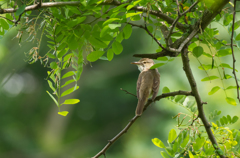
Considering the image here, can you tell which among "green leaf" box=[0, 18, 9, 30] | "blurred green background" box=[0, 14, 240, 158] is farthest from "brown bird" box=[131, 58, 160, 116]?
"blurred green background" box=[0, 14, 240, 158]

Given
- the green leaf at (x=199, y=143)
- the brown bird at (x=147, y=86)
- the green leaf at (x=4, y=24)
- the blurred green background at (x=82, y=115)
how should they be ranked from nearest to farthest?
the green leaf at (x=4, y=24) < the green leaf at (x=199, y=143) < the brown bird at (x=147, y=86) < the blurred green background at (x=82, y=115)

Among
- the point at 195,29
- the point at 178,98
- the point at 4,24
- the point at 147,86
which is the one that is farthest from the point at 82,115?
the point at 195,29

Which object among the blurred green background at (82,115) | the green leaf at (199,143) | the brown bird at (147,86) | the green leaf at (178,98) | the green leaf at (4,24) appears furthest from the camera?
the blurred green background at (82,115)

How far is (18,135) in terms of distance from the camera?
151 inches

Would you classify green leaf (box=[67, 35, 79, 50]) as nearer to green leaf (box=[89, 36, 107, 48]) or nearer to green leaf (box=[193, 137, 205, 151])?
green leaf (box=[89, 36, 107, 48])

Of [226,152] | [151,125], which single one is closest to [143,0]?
[226,152]

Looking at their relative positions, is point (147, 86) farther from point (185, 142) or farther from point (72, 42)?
point (72, 42)

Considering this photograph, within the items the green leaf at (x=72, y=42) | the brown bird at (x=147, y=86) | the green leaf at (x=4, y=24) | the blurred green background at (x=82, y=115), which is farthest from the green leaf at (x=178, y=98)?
Answer: the blurred green background at (x=82, y=115)

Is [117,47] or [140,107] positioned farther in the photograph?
[140,107]

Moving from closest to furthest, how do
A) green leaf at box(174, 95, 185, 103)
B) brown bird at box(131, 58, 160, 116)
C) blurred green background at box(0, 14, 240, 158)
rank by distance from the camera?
green leaf at box(174, 95, 185, 103) < brown bird at box(131, 58, 160, 116) < blurred green background at box(0, 14, 240, 158)

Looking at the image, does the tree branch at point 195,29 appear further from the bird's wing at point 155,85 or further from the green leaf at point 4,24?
the bird's wing at point 155,85

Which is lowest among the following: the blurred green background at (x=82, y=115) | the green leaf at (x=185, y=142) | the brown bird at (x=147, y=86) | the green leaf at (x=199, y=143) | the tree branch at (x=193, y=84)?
the blurred green background at (x=82, y=115)

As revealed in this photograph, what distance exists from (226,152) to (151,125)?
9.07 feet

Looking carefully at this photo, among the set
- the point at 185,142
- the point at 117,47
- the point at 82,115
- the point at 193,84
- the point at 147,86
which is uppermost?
the point at 117,47
